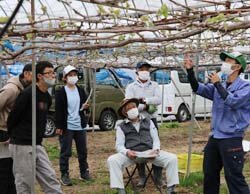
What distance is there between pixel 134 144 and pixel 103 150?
15.7 ft

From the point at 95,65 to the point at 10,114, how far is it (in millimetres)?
8219

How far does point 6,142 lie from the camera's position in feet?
19.3

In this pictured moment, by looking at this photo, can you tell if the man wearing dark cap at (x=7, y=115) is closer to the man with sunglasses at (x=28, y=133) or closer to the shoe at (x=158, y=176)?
the man with sunglasses at (x=28, y=133)

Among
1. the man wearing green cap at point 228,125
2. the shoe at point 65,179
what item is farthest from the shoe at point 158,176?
the man wearing green cap at point 228,125

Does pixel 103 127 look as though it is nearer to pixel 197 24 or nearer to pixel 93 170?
pixel 93 170

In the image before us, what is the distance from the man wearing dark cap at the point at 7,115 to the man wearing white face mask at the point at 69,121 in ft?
6.14

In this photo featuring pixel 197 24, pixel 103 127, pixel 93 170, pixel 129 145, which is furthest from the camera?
pixel 103 127

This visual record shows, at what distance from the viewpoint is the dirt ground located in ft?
25.2

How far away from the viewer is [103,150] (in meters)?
11.7

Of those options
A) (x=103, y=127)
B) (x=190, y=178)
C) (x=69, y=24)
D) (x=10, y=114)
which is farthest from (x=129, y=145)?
(x=103, y=127)

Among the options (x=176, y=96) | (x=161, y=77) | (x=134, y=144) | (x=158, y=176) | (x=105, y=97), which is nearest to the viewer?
(x=134, y=144)

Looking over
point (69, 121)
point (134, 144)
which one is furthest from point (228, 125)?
point (69, 121)

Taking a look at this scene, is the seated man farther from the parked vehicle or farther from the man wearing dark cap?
the parked vehicle

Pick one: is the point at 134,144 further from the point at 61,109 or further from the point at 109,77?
the point at 109,77
